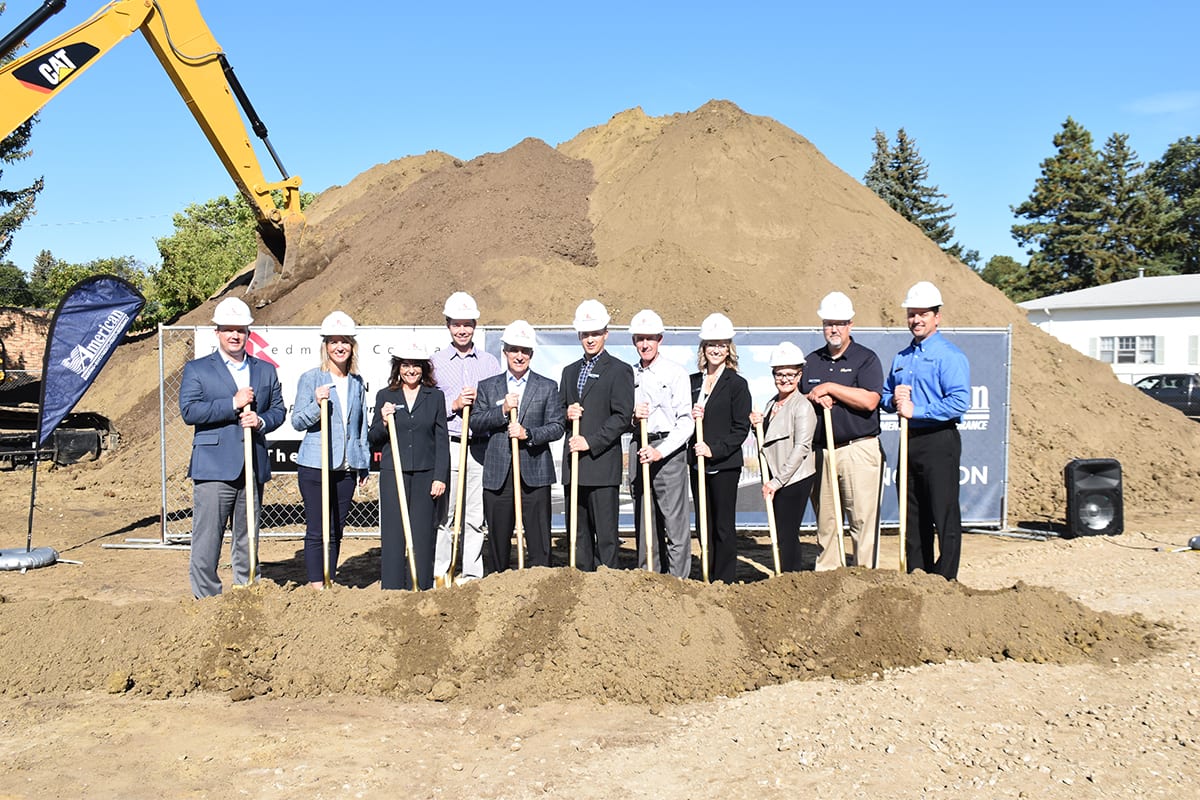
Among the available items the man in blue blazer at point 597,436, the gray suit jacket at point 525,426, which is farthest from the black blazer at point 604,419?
the gray suit jacket at point 525,426

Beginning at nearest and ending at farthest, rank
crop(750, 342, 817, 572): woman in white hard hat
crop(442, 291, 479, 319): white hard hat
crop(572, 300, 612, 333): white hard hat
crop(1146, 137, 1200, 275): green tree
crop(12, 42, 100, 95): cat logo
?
crop(750, 342, 817, 572): woman in white hard hat
crop(572, 300, 612, 333): white hard hat
crop(442, 291, 479, 319): white hard hat
crop(12, 42, 100, 95): cat logo
crop(1146, 137, 1200, 275): green tree

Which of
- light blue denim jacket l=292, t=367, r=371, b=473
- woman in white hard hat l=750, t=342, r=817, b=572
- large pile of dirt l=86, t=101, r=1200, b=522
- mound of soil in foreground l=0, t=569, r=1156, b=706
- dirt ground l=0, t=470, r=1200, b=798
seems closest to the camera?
dirt ground l=0, t=470, r=1200, b=798

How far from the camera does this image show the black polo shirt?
645 centimetres

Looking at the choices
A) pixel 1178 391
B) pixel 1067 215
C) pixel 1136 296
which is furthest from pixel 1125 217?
pixel 1178 391

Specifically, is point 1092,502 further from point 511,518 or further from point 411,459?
point 411,459

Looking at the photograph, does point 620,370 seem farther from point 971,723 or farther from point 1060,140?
point 1060,140

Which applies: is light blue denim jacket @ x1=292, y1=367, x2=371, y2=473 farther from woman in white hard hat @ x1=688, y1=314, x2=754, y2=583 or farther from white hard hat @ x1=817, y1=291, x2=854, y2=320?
white hard hat @ x1=817, y1=291, x2=854, y2=320

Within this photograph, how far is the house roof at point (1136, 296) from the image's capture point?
3000cm

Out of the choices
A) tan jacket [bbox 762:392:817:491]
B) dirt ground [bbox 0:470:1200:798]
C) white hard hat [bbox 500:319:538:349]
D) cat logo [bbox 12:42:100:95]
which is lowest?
dirt ground [bbox 0:470:1200:798]

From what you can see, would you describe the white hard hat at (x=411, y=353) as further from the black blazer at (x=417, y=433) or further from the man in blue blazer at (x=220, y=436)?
the man in blue blazer at (x=220, y=436)

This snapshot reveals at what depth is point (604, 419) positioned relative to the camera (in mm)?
6539

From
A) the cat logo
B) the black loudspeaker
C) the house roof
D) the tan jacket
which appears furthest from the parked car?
the cat logo

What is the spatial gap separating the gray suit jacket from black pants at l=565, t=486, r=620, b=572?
31 centimetres

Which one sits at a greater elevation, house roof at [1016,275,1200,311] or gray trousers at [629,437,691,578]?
house roof at [1016,275,1200,311]
